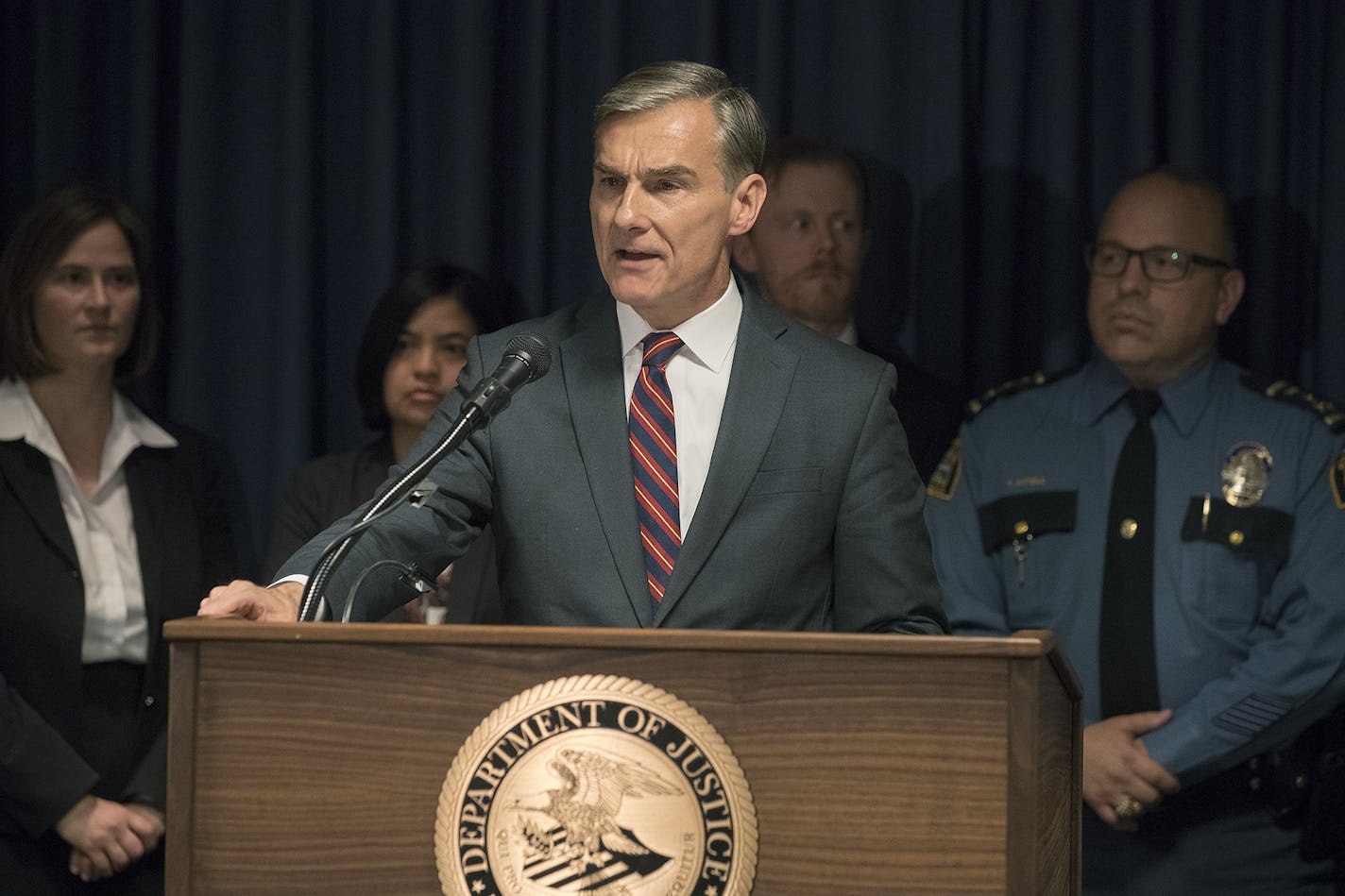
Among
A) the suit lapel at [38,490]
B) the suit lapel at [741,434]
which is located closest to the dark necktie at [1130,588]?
the suit lapel at [741,434]

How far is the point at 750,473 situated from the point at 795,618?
20 centimetres

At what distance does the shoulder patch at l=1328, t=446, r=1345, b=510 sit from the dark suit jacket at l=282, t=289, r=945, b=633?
124 centimetres

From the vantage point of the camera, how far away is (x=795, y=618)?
212 cm

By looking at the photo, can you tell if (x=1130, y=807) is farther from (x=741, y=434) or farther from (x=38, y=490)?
(x=38, y=490)

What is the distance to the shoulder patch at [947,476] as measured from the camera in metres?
3.29

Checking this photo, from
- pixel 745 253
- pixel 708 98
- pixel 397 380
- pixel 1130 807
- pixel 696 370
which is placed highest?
pixel 708 98

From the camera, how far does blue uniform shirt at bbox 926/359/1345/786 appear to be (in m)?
2.96

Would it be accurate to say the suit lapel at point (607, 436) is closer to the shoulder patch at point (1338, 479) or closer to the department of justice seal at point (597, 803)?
the department of justice seal at point (597, 803)

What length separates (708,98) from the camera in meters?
2.19

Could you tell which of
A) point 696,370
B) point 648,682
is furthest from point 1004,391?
point 648,682

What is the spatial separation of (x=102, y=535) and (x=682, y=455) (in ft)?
5.38

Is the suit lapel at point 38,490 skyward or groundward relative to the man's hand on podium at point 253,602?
groundward

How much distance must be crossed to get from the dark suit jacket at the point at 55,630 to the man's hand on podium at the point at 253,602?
4.75 feet

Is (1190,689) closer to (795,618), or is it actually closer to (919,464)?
(919,464)
